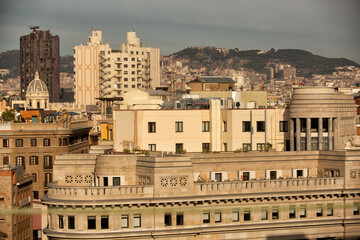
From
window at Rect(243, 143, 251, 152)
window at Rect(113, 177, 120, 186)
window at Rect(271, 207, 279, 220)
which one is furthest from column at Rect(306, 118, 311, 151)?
window at Rect(113, 177, 120, 186)

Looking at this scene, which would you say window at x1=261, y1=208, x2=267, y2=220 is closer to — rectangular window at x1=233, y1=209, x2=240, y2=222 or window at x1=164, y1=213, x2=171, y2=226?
rectangular window at x1=233, y1=209, x2=240, y2=222

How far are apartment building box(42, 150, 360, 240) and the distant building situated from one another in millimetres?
22958

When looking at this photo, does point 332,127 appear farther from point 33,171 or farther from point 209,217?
point 33,171

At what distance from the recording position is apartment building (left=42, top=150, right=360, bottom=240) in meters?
54.8

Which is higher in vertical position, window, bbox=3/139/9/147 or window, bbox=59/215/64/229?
window, bbox=3/139/9/147

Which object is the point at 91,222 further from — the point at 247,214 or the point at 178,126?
the point at 178,126

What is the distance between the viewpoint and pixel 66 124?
104 metres

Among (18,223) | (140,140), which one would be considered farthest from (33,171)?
(140,140)

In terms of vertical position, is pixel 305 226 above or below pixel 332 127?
below

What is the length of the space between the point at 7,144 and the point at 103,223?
46308 mm

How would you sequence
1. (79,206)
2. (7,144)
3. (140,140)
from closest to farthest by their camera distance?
(79,206) → (140,140) → (7,144)

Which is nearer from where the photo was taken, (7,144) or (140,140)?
(140,140)

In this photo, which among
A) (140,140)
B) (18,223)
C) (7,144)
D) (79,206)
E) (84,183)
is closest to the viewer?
(79,206)

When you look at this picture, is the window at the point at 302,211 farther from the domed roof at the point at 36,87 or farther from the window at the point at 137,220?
the domed roof at the point at 36,87
